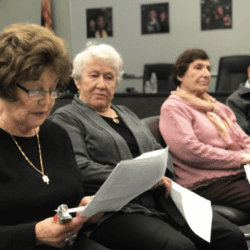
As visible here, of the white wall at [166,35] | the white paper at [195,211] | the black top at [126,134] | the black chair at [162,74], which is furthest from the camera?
the white wall at [166,35]

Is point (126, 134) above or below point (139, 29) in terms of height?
below

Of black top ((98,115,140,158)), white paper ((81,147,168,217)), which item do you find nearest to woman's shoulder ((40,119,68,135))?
white paper ((81,147,168,217))

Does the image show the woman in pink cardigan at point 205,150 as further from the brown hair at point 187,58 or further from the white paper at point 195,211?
the white paper at point 195,211

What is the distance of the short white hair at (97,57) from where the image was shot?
5.52ft

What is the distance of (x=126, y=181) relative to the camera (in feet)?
3.24

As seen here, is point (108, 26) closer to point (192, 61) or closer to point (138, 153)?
point (192, 61)

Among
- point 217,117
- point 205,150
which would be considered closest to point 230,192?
point 205,150

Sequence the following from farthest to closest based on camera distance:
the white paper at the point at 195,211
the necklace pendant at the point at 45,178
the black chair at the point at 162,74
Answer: the black chair at the point at 162,74, the white paper at the point at 195,211, the necklace pendant at the point at 45,178

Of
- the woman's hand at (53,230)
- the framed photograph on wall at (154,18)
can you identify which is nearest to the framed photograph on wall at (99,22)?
the framed photograph on wall at (154,18)

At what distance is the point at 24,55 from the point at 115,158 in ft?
2.24

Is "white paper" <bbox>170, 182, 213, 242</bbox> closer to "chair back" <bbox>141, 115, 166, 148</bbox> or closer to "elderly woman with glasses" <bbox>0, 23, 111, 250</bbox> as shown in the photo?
"elderly woman with glasses" <bbox>0, 23, 111, 250</bbox>

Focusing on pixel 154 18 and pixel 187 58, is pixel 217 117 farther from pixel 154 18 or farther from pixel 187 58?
pixel 154 18

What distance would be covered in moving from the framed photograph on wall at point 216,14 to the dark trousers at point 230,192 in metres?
4.40

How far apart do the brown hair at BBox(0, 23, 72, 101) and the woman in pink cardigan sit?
0.96 metres
